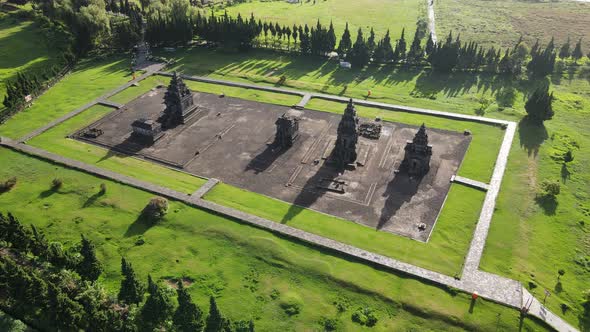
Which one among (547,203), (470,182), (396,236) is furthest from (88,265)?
(547,203)

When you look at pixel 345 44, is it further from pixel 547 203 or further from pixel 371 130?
pixel 547 203

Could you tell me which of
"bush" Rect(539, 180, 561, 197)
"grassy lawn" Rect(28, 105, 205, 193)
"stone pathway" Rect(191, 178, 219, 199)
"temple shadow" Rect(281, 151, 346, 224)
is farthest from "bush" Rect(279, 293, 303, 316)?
"bush" Rect(539, 180, 561, 197)

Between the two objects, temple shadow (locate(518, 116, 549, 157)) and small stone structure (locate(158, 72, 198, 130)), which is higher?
small stone structure (locate(158, 72, 198, 130))

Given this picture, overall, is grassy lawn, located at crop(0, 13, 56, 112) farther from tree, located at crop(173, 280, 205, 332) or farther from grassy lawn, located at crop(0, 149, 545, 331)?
tree, located at crop(173, 280, 205, 332)

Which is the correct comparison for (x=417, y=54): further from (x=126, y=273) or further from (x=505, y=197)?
(x=126, y=273)

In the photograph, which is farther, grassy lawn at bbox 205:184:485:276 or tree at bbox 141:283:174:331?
grassy lawn at bbox 205:184:485:276

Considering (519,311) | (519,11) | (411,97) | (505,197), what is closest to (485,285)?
(519,311)
